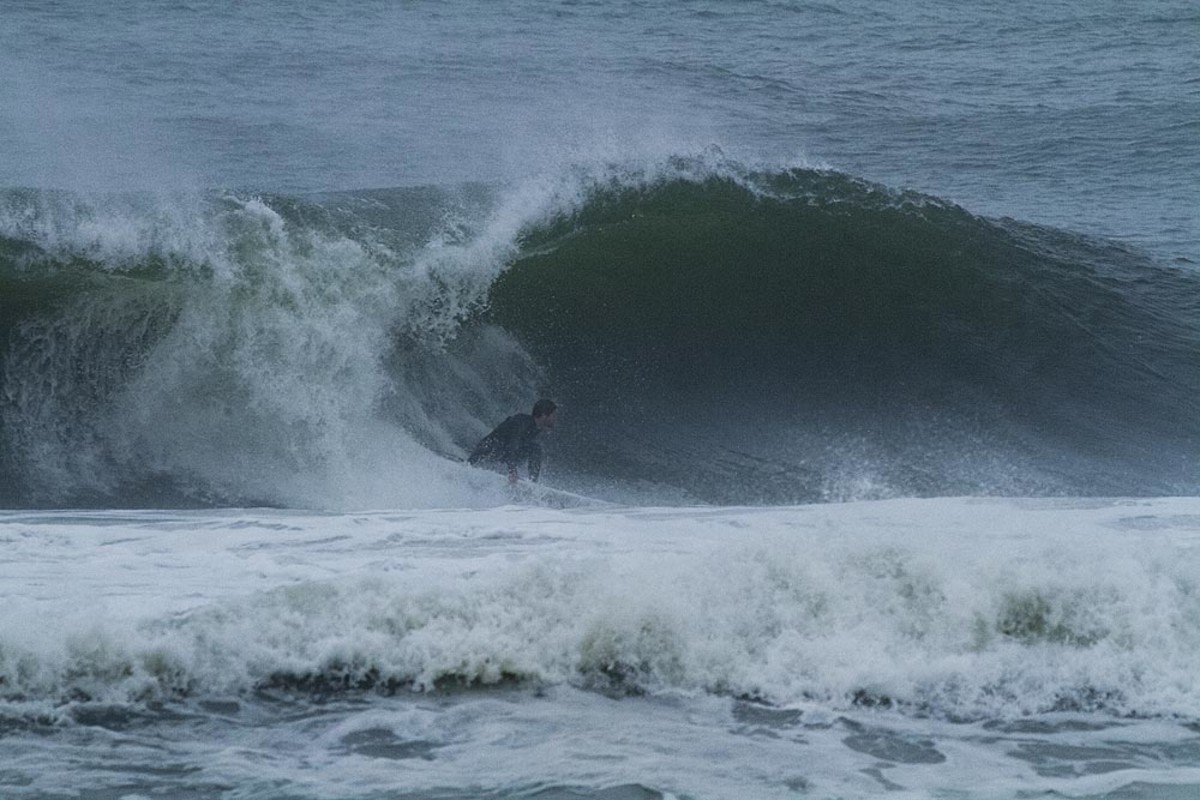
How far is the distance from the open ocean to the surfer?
29 cm

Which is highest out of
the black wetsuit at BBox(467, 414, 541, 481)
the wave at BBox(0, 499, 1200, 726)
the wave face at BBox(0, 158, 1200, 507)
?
the wave face at BBox(0, 158, 1200, 507)

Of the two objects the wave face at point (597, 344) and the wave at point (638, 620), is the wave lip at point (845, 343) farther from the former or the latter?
the wave at point (638, 620)

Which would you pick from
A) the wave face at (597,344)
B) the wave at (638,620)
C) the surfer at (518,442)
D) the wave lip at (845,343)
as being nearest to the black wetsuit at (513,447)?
the surfer at (518,442)

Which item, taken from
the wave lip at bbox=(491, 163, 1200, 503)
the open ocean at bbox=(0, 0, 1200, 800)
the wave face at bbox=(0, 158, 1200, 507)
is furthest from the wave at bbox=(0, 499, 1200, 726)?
the wave lip at bbox=(491, 163, 1200, 503)

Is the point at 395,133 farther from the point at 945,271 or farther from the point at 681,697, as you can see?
the point at 681,697

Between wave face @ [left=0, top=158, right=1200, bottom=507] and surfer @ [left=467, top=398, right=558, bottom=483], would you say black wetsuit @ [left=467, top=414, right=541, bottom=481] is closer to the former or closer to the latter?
surfer @ [left=467, top=398, right=558, bottom=483]

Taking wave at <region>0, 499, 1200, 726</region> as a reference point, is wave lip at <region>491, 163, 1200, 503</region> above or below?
above

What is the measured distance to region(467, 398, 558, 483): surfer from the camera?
8.71 meters

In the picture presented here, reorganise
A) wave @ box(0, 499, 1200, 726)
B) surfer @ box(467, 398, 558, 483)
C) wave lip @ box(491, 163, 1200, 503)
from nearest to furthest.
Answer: wave @ box(0, 499, 1200, 726) < surfer @ box(467, 398, 558, 483) < wave lip @ box(491, 163, 1200, 503)

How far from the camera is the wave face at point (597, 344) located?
9094mm

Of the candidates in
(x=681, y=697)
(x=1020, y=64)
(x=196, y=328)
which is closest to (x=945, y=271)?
(x=196, y=328)

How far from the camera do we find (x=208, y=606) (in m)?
5.75

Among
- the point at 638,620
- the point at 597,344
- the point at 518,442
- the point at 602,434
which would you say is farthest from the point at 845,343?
the point at 638,620

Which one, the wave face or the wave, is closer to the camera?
the wave
